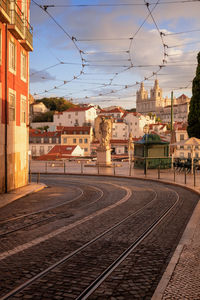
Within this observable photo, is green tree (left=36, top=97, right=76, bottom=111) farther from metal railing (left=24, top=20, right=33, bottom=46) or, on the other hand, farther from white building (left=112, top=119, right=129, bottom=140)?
metal railing (left=24, top=20, right=33, bottom=46)

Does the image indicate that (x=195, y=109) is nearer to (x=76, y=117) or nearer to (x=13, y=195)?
(x=13, y=195)

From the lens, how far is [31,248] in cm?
733

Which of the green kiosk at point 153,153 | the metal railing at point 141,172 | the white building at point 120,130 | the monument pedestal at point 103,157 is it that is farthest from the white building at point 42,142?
the green kiosk at point 153,153

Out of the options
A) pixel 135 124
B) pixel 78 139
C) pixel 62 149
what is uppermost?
pixel 135 124

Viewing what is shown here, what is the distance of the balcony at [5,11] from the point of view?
1532cm

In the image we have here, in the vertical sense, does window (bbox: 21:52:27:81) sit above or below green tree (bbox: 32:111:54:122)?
below

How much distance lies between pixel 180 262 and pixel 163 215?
473cm

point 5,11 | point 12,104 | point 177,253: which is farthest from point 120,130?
point 177,253

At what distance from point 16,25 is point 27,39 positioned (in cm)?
244

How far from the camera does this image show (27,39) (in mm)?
19641

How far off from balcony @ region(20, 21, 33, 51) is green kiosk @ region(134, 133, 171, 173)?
1447cm

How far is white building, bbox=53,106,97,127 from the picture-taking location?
112938mm

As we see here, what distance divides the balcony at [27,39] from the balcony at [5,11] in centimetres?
264

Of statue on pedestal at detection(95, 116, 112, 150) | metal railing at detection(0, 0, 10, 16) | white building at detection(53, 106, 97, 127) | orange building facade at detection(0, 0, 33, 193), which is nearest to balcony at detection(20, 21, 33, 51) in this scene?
orange building facade at detection(0, 0, 33, 193)
